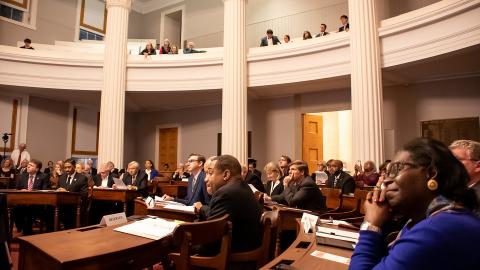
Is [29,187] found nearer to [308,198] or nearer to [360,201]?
[308,198]

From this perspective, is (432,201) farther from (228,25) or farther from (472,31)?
(228,25)

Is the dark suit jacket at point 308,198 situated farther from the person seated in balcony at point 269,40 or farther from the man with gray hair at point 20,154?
the man with gray hair at point 20,154

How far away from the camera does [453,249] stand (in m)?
1.07

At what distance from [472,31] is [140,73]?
858 cm

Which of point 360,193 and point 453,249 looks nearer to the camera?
point 453,249

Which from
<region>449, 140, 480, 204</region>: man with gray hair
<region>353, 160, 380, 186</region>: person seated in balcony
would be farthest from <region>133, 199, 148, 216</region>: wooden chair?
<region>353, 160, 380, 186</region>: person seated in balcony

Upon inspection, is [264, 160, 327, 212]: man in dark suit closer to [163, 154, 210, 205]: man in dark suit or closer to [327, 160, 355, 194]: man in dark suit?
[163, 154, 210, 205]: man in dark suit

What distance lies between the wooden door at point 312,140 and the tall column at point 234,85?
2.77 metres

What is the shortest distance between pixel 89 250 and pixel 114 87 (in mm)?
9828

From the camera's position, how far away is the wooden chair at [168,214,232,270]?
6.68 feet

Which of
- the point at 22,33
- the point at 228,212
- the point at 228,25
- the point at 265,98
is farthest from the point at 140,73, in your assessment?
the point at 228,212

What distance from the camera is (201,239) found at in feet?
6.93

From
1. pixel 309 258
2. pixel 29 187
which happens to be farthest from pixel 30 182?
pixel 309 258

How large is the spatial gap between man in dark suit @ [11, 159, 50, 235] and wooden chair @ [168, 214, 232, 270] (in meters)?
5.00
